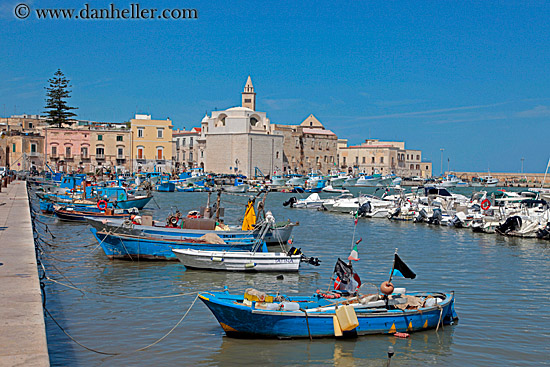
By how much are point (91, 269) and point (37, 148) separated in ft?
197

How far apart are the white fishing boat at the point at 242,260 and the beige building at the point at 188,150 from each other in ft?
253

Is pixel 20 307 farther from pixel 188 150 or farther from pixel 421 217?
pixel 188 150

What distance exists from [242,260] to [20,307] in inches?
304

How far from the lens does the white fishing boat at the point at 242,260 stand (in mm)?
15703

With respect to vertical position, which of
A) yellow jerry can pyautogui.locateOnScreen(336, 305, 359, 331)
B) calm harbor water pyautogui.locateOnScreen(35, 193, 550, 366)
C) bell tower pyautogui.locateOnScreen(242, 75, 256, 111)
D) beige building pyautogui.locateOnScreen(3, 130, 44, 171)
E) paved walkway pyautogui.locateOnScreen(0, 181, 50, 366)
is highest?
bell tower pyautogui.locateOnScreen(242, 75, 256, 111)

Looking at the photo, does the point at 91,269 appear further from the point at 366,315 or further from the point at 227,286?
the point at 366,315

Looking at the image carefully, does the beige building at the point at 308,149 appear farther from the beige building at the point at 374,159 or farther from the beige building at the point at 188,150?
the beige building at the point at 188,150

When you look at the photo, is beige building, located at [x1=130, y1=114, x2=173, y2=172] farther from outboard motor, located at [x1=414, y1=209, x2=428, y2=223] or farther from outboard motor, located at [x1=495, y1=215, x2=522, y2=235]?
outboard motor, located at [x1=495, y1=215, x2=522, y2=235]

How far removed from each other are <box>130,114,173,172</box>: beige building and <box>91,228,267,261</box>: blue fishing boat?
5785cm

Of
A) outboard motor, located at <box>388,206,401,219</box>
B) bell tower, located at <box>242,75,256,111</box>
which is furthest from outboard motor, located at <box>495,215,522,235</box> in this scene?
bell tower, located at <box>242,75,256,111</box>

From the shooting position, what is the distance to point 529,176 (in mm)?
117938

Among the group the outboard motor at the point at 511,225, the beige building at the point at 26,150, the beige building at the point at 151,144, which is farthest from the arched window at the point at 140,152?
the outboard motor at the point at 511,225

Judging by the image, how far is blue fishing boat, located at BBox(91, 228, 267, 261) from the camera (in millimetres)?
17347

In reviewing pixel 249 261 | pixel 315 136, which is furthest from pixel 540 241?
pixel 315 136
